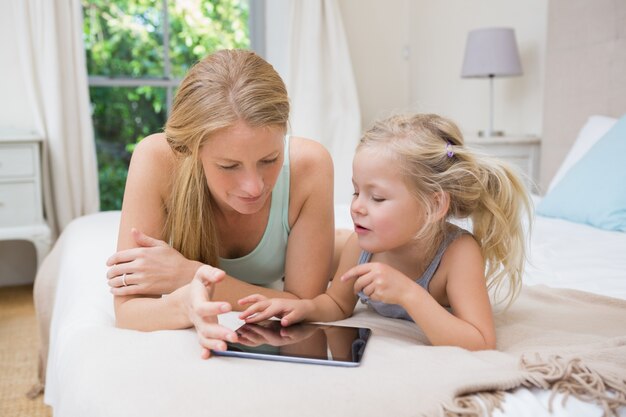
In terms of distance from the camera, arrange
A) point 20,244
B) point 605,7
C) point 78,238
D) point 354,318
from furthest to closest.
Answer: point 20,244 → point 605,7 → point 78,238 → point 354,318

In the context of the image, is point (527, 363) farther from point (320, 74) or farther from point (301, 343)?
point (320, 74)

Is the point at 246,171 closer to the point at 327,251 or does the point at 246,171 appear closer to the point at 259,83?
the point at 259,83

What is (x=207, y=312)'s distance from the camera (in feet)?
3.13

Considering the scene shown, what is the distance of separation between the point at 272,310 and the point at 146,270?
10.3 inches

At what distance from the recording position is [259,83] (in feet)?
3.78

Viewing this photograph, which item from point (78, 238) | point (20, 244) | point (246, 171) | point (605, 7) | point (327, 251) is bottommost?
point (20, 244)

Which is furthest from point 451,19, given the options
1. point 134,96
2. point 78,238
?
point 78,238

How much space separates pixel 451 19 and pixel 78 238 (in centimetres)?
295

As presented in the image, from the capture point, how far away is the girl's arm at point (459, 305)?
3.40 feet

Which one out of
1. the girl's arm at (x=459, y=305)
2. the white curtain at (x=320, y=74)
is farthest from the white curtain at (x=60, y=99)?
the girl's arm at (x=459, y=305)

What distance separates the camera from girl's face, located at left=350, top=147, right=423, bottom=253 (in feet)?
3.78

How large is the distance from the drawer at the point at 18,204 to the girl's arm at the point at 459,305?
97.7 inches

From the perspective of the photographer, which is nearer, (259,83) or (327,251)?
(259,83)

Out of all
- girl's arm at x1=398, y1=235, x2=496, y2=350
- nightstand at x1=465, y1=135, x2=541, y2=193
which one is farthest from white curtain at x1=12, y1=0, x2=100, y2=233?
girl's arm at x1=398, y1=235, x2=496, y2=350
